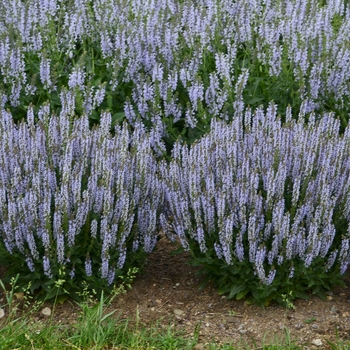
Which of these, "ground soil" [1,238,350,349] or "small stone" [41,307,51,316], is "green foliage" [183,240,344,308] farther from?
"small stone" [41,307,51,316]

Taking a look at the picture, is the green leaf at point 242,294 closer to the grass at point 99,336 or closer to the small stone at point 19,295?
the grass at point 99,336

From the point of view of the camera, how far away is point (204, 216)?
4.24 metres

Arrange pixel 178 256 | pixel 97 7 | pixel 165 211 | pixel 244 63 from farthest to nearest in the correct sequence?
pixel 97 7 < pixel 244 63 < pixel 178 256 < pixel 165 211

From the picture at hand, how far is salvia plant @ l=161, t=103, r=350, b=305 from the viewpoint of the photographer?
13.4ft

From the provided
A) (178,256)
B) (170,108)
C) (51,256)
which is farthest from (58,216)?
(170,108)

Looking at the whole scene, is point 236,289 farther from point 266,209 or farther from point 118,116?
point 118,116

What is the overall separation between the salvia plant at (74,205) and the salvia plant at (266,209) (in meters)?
0.21

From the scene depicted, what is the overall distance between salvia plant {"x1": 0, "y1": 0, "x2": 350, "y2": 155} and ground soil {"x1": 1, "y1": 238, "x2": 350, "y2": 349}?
112 cm

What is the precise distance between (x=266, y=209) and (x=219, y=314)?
25.9 inches

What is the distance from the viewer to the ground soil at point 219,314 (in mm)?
4043

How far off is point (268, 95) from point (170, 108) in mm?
762

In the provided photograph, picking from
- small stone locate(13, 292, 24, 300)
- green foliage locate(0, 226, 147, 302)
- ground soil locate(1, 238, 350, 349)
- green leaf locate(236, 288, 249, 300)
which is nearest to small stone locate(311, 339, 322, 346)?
ground soil locate(1, 238, 350, 349)

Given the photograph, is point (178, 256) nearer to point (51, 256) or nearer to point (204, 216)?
point (204, 216)

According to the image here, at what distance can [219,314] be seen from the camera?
4.26 metres
